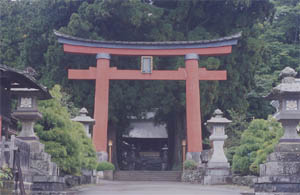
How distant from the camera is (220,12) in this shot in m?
30.8

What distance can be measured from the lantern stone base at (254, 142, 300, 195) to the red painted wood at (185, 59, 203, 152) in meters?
12.6

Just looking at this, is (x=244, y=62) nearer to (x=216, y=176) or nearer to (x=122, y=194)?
(x=216, y=176)

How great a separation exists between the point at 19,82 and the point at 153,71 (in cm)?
1408

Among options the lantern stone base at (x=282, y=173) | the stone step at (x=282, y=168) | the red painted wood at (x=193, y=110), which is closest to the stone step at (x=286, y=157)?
the lantern stone base at (x=282, y=173)

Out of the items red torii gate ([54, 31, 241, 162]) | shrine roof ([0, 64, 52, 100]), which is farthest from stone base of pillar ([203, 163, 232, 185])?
shrine roof ([0, 64, 52, 100])

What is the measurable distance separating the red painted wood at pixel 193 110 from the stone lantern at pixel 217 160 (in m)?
3.60

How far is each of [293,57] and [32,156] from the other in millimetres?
24413

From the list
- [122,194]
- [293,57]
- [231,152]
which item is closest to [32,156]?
[122,194]

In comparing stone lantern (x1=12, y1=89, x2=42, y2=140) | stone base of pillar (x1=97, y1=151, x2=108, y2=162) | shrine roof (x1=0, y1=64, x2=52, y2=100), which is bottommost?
stone base of pillar (x1=97, y1=151, x2=108, y2=162)

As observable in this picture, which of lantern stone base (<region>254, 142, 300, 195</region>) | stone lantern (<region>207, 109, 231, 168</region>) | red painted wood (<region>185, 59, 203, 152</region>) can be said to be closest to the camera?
lantern stone base (<region>254, 142, 300, 195</region>)

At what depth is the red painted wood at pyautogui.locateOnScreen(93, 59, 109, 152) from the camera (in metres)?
25.7

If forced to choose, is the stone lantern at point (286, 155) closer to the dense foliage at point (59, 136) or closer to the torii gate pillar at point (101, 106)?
the dense foliage at point (59, 136)

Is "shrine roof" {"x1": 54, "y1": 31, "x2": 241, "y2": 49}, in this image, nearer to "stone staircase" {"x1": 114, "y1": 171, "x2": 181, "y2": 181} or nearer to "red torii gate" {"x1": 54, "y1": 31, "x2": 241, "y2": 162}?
"red torii gate" {"x1": 54, "y1": 31, "x2": 241, "y2": 162}

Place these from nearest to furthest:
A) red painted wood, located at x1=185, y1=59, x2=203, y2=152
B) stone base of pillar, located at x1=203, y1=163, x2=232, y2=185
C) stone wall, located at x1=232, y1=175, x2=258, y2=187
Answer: stone wall, located at x1=232, y1=175, x2=258, y2=187, stone base of pillar, located at x1=203, y1=163, x2=232, y2=185, red painted wood, located at x1=185, y1=59, x2=203, y2=152
